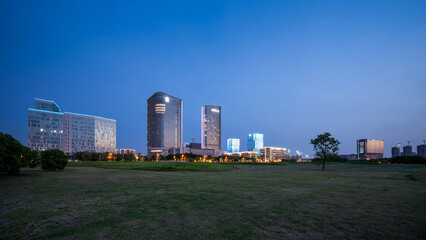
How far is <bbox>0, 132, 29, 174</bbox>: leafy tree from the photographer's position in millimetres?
18684

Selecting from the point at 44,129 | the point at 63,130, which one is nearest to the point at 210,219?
the point at 44,129

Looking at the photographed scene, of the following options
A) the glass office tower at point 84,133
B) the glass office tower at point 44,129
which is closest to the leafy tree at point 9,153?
the glass office tower at point 44,129

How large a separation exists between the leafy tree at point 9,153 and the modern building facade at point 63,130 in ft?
556

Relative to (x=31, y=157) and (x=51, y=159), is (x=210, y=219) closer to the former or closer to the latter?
(x=31, y=157)

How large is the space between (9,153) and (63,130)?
7356 inches

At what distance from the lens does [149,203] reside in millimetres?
9531

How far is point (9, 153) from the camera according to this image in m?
19.6

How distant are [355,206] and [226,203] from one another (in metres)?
6.09

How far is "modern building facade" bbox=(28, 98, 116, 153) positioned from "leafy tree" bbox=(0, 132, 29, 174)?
556ft

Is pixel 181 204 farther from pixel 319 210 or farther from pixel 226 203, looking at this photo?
pixel 319 210

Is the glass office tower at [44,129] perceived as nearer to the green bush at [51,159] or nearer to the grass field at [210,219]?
the green bush at [51,159]

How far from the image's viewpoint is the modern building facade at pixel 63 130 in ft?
507

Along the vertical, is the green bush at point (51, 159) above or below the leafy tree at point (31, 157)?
below

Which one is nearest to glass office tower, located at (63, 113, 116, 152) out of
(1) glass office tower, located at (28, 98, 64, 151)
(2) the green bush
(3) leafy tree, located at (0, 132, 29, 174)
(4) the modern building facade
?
(4) the modern building facade
